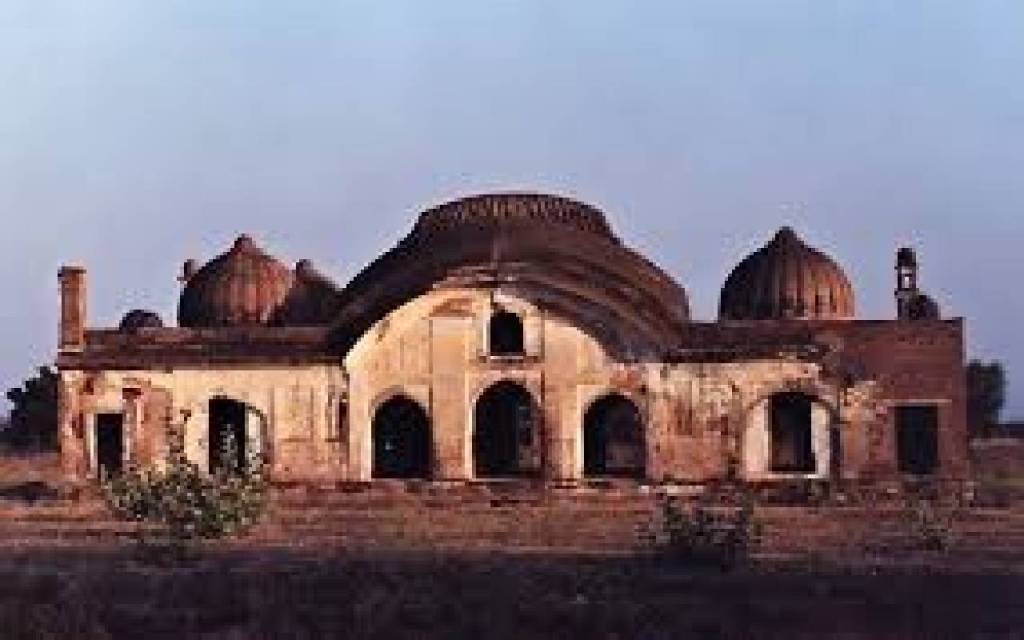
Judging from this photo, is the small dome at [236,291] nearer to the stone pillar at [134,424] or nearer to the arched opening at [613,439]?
the stone pillar at [134,424]

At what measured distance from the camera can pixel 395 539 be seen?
17.8 meters

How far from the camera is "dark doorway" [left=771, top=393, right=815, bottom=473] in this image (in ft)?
93.8

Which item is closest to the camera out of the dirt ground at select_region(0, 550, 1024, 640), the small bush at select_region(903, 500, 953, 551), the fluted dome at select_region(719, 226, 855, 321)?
the dirt ground at select_region(0, 550, 1024, 640)

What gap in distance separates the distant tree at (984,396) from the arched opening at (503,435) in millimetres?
27448

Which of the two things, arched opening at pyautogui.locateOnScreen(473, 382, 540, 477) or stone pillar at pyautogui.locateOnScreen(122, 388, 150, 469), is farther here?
arched opening at pyautogui.locateOnScreen(473, 382, 540, 477)

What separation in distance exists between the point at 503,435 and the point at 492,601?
1926 cm

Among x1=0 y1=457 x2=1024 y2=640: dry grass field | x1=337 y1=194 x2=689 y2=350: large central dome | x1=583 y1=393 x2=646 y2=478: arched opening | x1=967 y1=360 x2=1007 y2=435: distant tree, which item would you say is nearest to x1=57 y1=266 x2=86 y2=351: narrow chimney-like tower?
x1=337 y1=194 x2=689 y2=350: large central dome

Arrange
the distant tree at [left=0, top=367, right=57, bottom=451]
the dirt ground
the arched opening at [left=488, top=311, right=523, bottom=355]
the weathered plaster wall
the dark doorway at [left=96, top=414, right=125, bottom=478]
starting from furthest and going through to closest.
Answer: the distant tree at [left=0, top=367, right=57, bottom=451]
the dark doorway at [left=96, top=414, right=125, bottom=478]
the weathered plaster wall
the arched opening at [left=488, top=311, right=523, bottom=355]
the dirt ground

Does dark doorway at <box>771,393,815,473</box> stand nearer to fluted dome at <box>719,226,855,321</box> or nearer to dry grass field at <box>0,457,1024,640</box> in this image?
fluted dome at <box>719,226,855,321</box>

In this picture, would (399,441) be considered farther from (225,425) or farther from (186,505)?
(186,505)

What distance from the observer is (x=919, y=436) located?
30203 mm

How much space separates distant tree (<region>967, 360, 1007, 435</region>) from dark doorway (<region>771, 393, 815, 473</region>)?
26.1m

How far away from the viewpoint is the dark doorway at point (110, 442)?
28500 mm

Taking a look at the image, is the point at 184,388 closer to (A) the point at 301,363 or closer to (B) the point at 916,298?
(A) the point at 301,363
